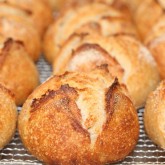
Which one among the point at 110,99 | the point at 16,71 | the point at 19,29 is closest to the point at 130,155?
the point at 110,99

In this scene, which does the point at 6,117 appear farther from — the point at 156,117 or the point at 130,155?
the point at 156,117

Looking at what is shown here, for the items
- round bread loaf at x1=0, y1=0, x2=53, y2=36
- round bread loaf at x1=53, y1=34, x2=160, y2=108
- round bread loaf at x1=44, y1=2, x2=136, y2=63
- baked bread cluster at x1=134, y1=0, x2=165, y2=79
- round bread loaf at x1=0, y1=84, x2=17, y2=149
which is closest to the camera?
round bread loaf at x1=0, y1=84, x2=17, y2=149

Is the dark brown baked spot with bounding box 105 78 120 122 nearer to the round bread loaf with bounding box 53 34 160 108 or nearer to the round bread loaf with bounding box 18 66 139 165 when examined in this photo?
the round bread loaf with bounding box 18 66 139 165

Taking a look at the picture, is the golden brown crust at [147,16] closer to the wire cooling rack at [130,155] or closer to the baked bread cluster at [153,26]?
the baked bread cluster at [153,26]

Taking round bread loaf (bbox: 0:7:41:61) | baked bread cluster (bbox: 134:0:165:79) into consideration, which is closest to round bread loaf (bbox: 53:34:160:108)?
baked bread cluster (bbox: 134:0:165:79)

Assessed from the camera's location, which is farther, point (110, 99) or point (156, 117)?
point (156, 117)

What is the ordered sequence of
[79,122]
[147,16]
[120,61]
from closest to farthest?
1. [79,122]
2. [120,61]
3. [147,16]
